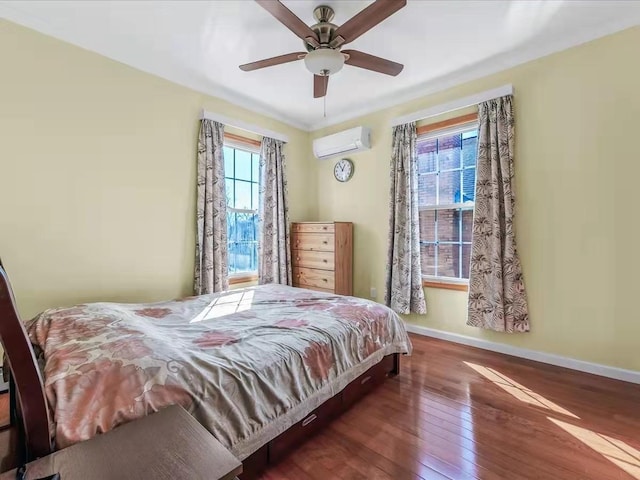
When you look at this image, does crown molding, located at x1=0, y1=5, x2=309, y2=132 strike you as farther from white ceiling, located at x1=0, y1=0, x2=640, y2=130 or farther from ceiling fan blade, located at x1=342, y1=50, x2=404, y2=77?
ceiling fan blade, located at x1=342, y1=50, x2=404, y2=77

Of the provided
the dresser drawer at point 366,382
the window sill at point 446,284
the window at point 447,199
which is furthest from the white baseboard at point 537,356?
the dresser drawer at point 366,382

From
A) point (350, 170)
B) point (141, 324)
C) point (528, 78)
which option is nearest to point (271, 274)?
point (350, 170)

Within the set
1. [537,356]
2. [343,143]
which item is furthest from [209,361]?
[343,143]

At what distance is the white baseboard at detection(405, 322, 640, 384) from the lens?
2.34 m

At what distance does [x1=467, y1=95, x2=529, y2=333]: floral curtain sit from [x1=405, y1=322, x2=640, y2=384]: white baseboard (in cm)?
22

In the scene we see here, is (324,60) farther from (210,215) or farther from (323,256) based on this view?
(323,256)

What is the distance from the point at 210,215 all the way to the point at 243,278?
898mm

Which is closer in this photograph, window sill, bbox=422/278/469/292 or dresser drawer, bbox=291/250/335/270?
window sill, bbox=422/278/469/292

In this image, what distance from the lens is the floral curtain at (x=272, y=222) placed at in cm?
377

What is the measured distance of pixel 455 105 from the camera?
3.08 meters

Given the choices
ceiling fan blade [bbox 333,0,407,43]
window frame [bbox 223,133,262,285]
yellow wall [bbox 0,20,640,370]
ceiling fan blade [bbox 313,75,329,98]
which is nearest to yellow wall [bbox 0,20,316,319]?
yellow wall [bbox 0,20,640,370]

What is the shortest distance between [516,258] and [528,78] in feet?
5.24

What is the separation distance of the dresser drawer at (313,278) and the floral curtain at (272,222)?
0.17 meters

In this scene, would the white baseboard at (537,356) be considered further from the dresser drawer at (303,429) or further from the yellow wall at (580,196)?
the dresser drawer at (303,429)
